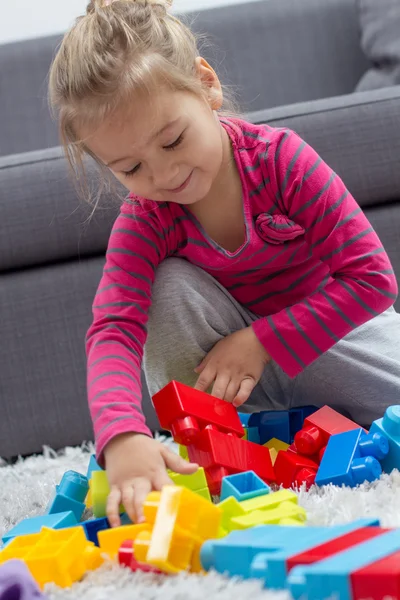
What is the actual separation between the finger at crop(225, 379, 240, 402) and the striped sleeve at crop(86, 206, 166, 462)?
0.37 ft

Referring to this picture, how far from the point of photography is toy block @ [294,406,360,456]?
905 millimetres

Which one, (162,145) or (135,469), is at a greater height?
(162,145)

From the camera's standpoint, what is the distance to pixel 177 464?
777 millimetres

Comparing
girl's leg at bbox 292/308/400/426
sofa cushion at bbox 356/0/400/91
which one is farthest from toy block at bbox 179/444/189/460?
sofa cushion at bbox 356/0/400/91

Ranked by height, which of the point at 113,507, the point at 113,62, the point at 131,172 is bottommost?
the point at 113,507

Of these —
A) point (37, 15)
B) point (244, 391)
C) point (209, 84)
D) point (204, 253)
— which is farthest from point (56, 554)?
point (37, 15)

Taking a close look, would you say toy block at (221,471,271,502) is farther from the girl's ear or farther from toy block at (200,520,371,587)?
the girl's ear

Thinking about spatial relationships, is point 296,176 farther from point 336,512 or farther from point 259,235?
point 336,512

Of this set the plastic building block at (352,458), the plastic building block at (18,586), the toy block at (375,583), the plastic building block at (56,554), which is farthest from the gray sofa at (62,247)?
the toy block at (375,583)

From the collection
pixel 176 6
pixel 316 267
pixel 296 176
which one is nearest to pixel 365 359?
pixel 316 267

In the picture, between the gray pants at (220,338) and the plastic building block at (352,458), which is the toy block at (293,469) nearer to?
the plastic building block at (352,458)

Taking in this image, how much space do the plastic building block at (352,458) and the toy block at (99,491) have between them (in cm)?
22

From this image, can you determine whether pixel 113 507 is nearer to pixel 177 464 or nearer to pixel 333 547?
pixel 177 464

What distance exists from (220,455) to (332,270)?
295mm
